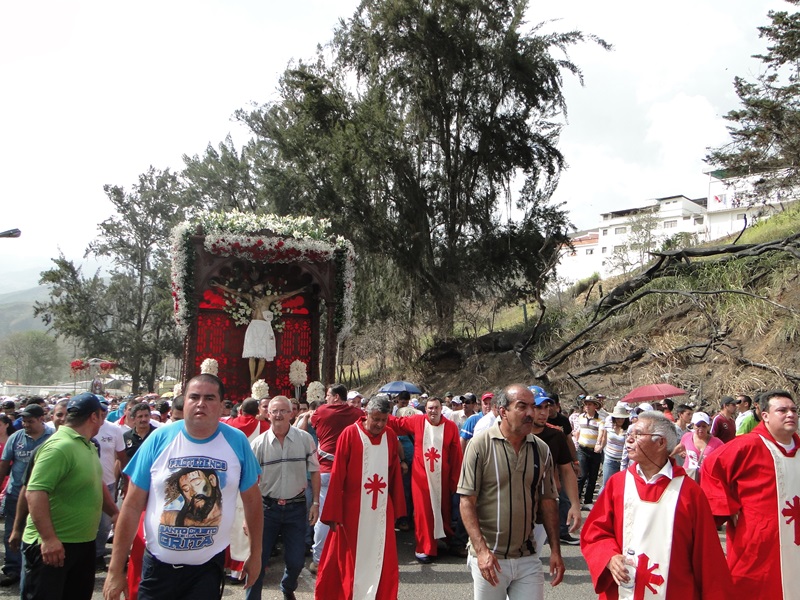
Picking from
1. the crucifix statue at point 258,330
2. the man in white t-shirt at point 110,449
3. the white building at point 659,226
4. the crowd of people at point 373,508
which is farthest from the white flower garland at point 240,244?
the white building at point 659,226

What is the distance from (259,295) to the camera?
17.8 metres

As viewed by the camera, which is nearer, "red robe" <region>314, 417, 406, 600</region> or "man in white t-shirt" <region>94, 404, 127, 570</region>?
"red robe" <region>314, 417, 406, 600</region>

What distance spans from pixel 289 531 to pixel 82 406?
7.62ft

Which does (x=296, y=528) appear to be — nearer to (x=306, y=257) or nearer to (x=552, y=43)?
(x=306, y=257)

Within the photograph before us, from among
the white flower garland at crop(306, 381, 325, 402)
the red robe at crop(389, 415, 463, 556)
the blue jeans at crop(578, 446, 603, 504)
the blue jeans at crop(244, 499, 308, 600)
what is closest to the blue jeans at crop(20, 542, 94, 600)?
the blue jeans at crop(244, 499, 308, 600)

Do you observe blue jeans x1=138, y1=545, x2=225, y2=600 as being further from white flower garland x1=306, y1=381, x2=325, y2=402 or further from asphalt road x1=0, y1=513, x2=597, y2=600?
white flower garland x1=306, y1=381, x2=325, y2=402

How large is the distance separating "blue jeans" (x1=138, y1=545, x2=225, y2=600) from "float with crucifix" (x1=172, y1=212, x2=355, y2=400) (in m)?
13.1

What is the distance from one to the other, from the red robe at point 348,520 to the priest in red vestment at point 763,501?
2806 mm

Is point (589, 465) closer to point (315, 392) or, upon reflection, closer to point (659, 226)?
point (315, 392)

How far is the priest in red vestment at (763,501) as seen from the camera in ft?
15.5

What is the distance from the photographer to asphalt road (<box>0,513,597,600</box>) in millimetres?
7039

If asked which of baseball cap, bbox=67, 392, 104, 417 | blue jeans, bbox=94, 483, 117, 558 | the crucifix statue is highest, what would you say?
the crucifix statue

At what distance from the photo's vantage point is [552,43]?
2595 centimetres

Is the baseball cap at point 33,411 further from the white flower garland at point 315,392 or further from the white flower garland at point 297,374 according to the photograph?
the white flower garland at point 297,374
